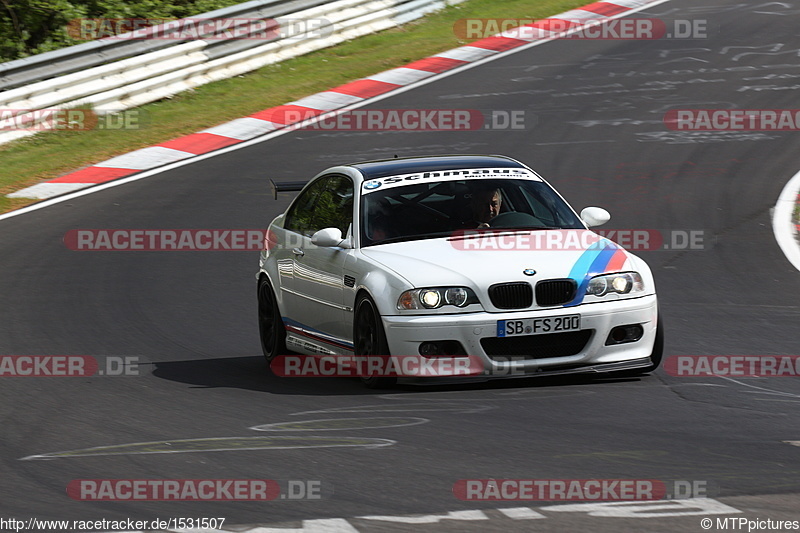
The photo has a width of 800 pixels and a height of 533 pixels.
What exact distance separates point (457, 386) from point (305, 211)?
7.45ft

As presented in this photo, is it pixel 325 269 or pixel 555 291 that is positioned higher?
pixel 555 291

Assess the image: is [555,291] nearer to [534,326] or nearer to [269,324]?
[534,326]

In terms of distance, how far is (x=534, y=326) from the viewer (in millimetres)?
7887

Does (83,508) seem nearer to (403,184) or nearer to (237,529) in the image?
(237,529)

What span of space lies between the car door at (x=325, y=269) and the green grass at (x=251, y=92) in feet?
23.8

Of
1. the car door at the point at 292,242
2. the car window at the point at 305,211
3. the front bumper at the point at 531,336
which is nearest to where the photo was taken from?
the front bumper at the point at 531,336

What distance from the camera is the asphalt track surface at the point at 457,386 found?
19.5 ft

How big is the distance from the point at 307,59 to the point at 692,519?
19.0 m

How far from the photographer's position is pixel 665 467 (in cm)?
595

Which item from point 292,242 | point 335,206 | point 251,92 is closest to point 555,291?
point 335,206

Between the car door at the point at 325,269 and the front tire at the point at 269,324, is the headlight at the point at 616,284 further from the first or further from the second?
the front tire at the point at 269,324

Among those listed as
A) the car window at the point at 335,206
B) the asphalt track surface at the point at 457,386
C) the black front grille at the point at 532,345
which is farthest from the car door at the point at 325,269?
the black front grille at the point at 532,345

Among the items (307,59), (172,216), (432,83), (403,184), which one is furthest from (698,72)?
(403,184)

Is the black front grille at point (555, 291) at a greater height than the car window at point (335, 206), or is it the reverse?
the car window at point (335, 206)
